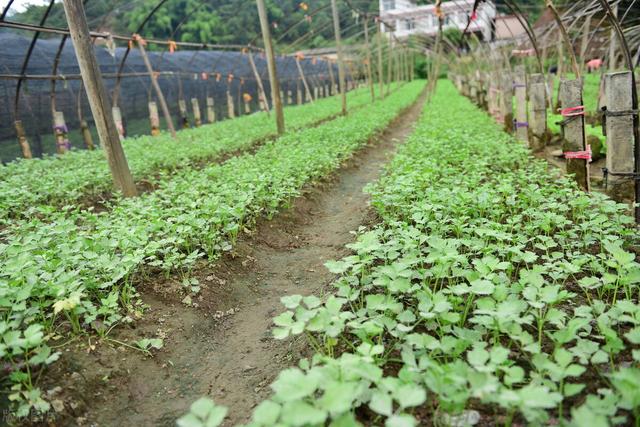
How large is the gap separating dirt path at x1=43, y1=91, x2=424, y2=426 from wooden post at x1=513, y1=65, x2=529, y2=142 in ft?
14.8

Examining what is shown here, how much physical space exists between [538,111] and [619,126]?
312 cm

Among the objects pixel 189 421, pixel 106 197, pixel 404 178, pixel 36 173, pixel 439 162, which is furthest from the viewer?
pixel 36 173

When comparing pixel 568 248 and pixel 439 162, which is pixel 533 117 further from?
pixel 568 248

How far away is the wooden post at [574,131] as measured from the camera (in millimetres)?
4812

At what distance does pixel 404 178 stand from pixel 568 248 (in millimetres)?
1800

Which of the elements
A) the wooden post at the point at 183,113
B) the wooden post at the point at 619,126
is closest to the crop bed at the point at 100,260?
the wooden post at the point at 619,126

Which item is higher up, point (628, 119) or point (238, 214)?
point (628, 119)

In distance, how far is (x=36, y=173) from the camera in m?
7.51

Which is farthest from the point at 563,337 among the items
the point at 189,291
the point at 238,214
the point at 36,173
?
the point at 36,173

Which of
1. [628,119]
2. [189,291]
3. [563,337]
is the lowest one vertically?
[189,291]

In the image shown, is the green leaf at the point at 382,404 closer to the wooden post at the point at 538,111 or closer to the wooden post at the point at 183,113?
the wooden post at the point at 538,111

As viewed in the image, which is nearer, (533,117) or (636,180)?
(636,180)

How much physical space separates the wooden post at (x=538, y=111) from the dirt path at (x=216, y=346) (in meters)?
3.62

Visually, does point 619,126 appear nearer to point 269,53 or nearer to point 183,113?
point 269,53
